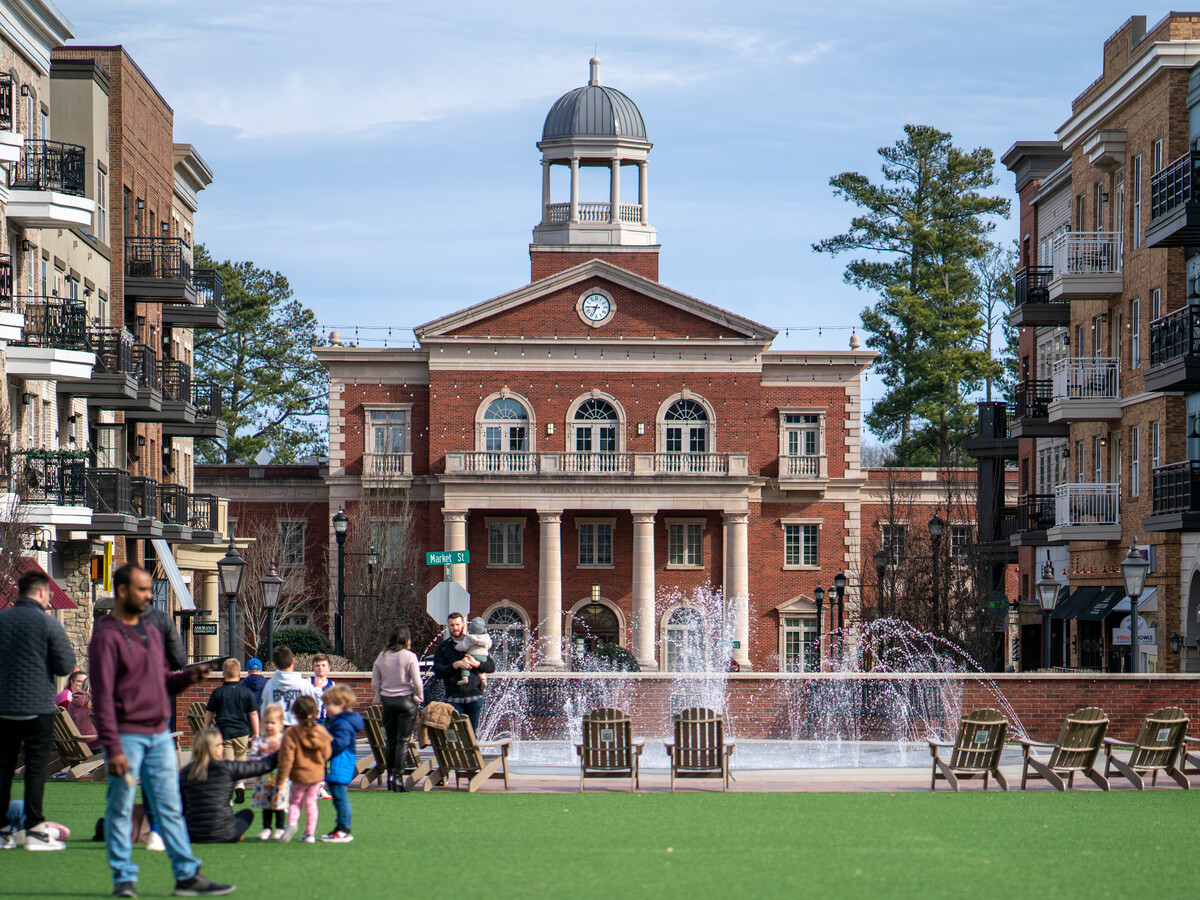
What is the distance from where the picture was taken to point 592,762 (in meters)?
20.4

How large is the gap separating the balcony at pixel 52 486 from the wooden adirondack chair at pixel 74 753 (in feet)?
34.0

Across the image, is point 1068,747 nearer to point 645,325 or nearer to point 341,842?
point 341,842

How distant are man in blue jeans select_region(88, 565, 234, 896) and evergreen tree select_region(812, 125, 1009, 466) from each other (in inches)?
2621

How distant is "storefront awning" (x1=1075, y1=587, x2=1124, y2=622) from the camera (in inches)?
1585

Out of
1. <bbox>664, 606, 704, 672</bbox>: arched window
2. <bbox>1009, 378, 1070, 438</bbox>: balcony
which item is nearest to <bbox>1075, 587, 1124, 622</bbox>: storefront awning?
<bbox>1009, 378, 1070, 438</bbox>: balcony

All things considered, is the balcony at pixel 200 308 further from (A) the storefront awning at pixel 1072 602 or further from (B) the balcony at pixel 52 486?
(A) the storefront awning at pixel 1072 602

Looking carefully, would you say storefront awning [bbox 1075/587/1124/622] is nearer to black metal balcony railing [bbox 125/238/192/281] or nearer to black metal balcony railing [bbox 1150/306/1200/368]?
black metal balcony railing [bbox 1150/306/1200/368]

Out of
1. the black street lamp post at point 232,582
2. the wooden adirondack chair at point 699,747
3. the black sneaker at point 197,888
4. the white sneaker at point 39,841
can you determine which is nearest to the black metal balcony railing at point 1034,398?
the black street lamp post at point 232,582

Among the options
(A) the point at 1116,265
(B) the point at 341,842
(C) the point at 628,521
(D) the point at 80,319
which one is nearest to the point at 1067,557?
(A) the point at 1116,265

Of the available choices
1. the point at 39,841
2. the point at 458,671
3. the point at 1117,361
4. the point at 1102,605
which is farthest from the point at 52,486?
the point at 1117,361

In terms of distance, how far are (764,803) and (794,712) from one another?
8623 mm

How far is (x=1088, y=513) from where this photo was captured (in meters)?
42.6

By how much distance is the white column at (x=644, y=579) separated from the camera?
61.8m

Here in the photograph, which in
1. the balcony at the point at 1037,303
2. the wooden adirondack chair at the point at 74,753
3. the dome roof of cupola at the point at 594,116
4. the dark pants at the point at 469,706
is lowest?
the wooden adirondack chair at the point at 74,753
